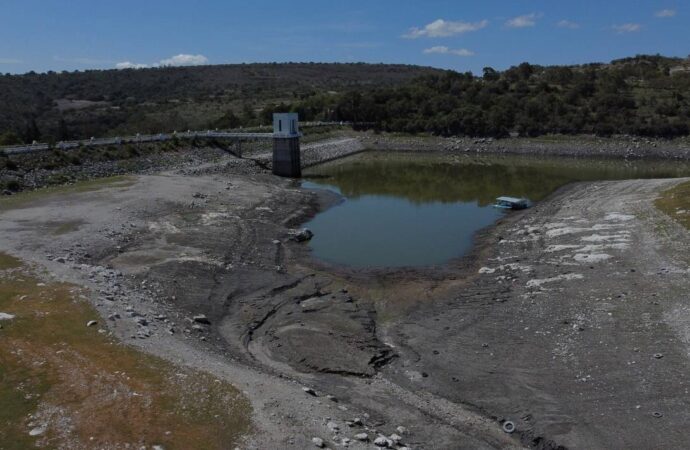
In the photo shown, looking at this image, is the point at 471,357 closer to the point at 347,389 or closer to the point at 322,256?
the point at 347,389

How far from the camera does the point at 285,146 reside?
6794 centimetres

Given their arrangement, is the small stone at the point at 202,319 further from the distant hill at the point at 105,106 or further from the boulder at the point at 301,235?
the distant hill at the point at 105,106

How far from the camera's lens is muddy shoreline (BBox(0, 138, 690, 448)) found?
16062 millimetres

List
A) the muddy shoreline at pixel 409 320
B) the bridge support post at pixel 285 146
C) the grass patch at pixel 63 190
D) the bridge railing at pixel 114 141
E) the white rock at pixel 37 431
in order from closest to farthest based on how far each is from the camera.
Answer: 1. the white rock at pixel 37 431
2. the muddy shoreline at pixel 409 320
3. the grass patch at pixel 63 190
4. the bridge railing at pixel 114 141
5. the bridge support post at pixel 285 146

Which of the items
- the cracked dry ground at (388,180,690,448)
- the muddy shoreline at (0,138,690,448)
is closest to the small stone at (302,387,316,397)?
the muddy shoreline at (0,138,690,448)

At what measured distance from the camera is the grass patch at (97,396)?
13.6 m

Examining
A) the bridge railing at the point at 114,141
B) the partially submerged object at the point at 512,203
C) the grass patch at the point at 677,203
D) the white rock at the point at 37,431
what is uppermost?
the bridge railing at the point at 114,141

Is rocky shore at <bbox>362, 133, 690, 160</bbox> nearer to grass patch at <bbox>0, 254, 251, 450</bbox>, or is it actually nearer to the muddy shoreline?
the muddy shoreline

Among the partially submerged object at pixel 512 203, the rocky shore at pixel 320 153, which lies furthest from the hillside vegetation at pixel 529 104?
the partially submerged object at pixel 512 203

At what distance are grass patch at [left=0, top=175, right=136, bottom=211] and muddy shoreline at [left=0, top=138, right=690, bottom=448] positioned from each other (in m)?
0.78

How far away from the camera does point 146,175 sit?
5506 centimetres

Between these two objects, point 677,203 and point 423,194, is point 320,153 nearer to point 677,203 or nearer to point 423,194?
point 423,194

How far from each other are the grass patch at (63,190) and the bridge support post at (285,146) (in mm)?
19972

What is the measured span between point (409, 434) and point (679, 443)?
6.78 m
